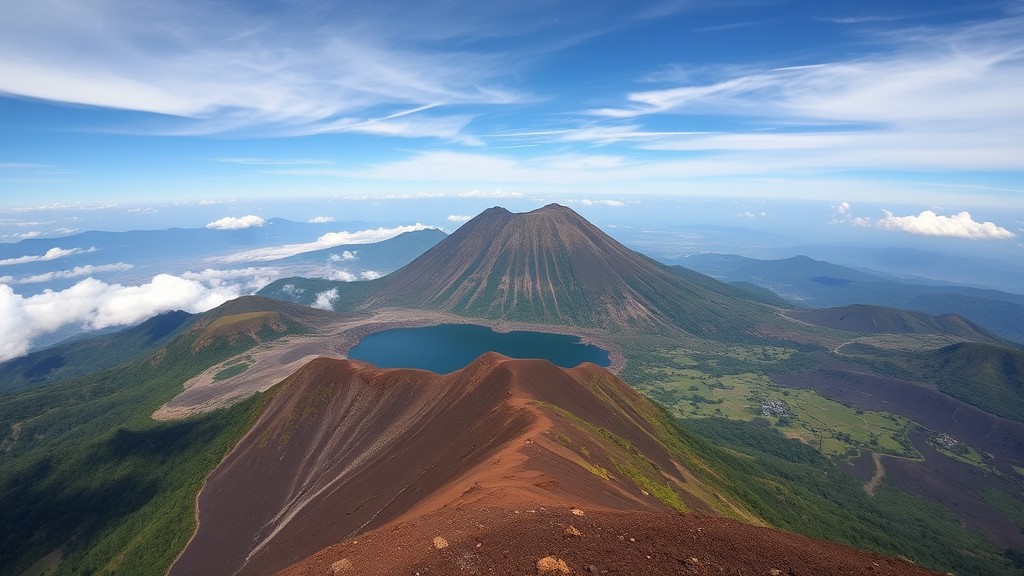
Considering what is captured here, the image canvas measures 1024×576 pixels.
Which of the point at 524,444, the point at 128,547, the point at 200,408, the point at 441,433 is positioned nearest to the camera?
the point at 524,444

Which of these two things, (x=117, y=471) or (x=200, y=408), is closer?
(x=117, y=471)

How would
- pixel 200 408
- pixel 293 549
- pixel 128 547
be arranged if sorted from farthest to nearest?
pixel 200 408 < pixel 128 547 < pixel 293 549

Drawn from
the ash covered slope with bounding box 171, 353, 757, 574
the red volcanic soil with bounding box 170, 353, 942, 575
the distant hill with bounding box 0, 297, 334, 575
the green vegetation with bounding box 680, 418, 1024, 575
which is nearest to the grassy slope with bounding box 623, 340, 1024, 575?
the green vegetation with bounding box 680, 418, 1024, 575

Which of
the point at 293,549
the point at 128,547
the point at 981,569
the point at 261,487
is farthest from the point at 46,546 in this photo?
the point at 981,569

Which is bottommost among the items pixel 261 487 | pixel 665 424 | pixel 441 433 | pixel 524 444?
pixel 261 487

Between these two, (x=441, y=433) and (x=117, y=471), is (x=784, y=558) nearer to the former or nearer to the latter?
(x=441, y=433)

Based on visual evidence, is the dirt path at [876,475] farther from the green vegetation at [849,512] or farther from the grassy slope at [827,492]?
the grassy slope at [827,492]

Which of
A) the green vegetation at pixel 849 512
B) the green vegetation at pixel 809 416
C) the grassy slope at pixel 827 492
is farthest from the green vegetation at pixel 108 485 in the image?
the green vegetation at pixel 809 416
